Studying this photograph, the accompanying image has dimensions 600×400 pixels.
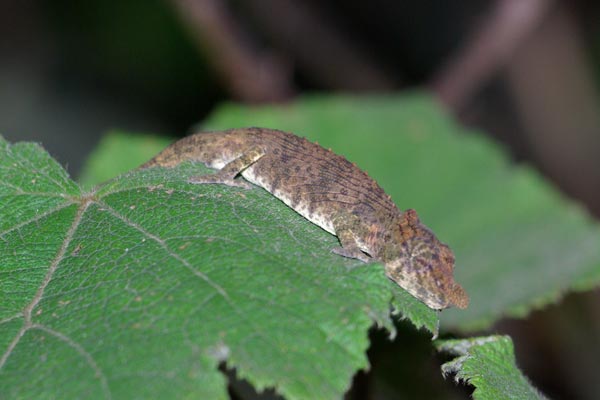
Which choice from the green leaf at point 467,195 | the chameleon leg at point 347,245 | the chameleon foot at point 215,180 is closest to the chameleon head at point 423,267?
the chameleon leg at point 347,245

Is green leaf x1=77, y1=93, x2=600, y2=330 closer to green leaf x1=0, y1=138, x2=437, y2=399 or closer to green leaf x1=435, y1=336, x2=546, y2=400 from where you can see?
green leaf x1=435, y1=336, x2=546, y2=400

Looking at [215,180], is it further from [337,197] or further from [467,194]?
[467,194]

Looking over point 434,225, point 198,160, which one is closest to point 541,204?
point 434,225

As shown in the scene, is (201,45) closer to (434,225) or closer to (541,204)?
(434,225)

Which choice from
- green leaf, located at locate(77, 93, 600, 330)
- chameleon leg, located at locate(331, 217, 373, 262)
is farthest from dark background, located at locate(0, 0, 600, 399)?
chameleon leg, located at locate(331, 217, 373, 262)

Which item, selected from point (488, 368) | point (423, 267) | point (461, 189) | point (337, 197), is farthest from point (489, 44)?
point (488, 368)
